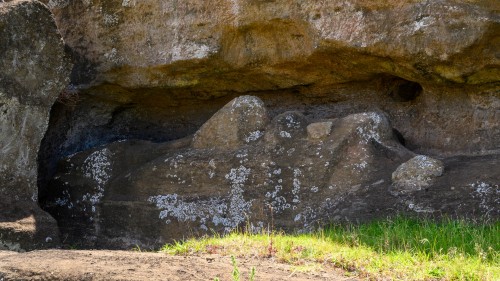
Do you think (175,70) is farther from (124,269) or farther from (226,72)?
(124,269)

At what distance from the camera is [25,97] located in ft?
25.3

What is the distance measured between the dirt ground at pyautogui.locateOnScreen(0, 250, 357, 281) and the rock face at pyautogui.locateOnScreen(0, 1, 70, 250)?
2469mm

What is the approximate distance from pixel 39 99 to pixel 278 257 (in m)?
3.75

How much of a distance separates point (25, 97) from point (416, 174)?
3.87 m

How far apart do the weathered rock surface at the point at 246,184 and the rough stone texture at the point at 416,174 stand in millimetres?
81

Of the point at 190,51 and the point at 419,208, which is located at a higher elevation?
the point at 190,51

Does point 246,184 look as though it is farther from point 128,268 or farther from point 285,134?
point 128,268

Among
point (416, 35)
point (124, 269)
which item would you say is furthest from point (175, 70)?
point (124, 269)

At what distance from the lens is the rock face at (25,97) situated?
7.34 metres

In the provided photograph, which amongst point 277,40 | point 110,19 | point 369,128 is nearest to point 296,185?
point 369,128

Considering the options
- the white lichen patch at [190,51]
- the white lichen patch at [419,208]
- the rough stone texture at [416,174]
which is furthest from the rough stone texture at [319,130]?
the white lichen patch at [190,51]

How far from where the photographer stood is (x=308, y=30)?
26.2 feet

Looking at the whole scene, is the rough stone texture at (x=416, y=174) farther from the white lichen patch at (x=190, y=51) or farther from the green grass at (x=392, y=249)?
the white lichen patch at (x=190, y=51)

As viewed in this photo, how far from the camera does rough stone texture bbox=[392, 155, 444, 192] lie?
6.95 m
